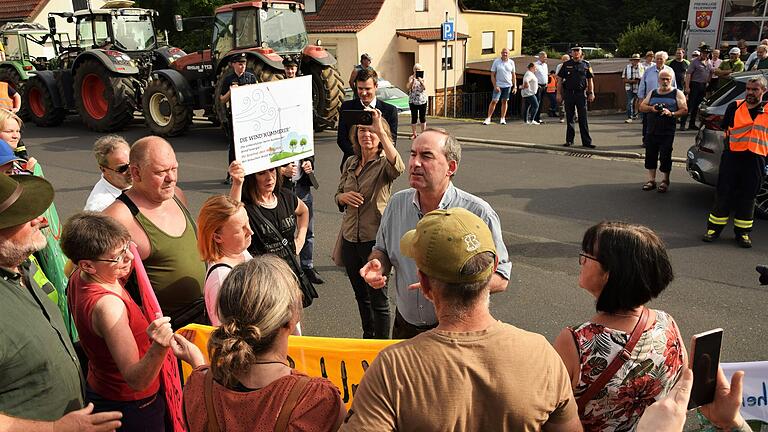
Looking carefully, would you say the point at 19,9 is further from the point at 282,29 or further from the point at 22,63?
the point at 282,29

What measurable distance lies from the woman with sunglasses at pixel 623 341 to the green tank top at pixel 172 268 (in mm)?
1996

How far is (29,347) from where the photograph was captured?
2195mm

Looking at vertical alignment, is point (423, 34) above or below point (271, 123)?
above

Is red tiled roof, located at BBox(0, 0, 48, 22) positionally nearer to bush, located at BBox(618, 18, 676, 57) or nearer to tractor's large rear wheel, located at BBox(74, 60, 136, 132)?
tractor's large rear wheel, located at BBox(74, 60, 136, 132)

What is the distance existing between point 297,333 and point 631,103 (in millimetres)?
15500

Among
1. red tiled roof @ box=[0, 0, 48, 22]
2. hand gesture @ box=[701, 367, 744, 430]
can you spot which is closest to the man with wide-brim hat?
hand gesture @ box=[701, 367, 744, 430]

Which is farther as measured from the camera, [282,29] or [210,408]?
[282,29]

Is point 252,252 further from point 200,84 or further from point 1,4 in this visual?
point 1,4

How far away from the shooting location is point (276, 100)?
15.4ft

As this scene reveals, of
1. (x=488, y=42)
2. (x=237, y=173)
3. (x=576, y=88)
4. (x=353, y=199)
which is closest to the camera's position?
(x=237, y=173)

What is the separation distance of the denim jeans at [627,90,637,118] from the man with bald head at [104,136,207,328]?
15.5m

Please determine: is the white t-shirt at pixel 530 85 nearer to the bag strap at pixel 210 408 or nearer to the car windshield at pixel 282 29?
the car windshield at pixel 282 29

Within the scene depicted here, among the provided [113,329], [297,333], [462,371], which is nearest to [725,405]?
[462,371]

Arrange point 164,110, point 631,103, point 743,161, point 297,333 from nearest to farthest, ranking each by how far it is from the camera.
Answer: point 297,333 < point 743,161 < point 164,110 < point 631,103
